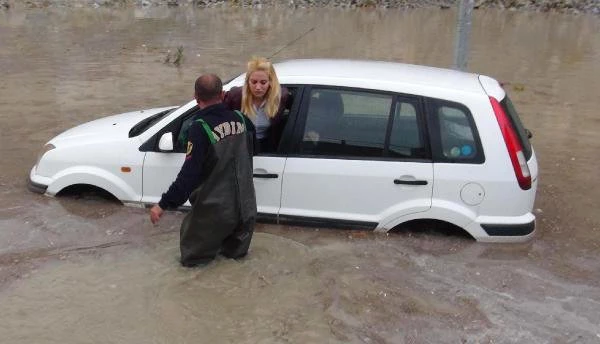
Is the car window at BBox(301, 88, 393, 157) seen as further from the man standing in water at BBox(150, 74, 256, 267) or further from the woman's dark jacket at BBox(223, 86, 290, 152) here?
the man standing in water at BBox(150, 74, 256, 267)

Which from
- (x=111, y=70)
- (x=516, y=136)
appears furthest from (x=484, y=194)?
(x=111, y=70)

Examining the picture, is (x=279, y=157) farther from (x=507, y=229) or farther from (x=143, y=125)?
(x=507, y=229)

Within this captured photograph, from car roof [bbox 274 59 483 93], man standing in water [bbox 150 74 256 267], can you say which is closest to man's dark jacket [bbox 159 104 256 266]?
man standing in water [bbox 150 74 256 267]

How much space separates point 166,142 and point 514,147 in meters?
2.86

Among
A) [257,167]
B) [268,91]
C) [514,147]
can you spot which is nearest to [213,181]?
[257,167]

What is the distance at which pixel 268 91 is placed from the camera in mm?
5043

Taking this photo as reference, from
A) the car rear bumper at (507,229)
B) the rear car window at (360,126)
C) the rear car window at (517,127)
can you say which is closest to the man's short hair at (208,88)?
the rear car window at (360,126)

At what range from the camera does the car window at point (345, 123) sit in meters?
5.14

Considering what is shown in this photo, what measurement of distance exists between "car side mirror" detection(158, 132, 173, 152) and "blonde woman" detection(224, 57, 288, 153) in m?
0.58

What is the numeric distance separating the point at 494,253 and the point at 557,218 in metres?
1.41

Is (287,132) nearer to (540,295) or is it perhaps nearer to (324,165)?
(324,165)

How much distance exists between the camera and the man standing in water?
4316mm

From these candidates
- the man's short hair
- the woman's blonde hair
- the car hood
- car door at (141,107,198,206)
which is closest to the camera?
the man's short hair

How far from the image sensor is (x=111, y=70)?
50.8 feet
